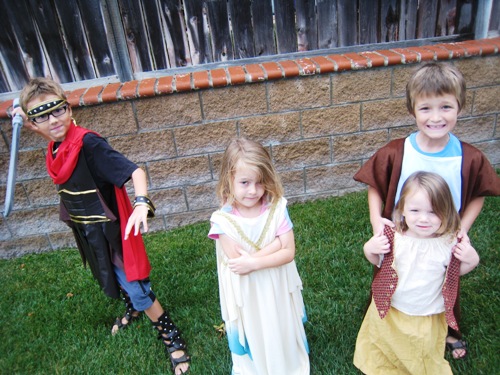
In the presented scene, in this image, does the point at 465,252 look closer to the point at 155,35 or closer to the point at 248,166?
the point at 248,166

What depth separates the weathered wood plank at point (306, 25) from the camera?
3.52 m

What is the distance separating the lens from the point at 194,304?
2867 mm

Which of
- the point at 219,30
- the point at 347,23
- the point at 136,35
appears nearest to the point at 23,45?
the point at 136,35

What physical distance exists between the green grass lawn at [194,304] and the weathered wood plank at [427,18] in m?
1.64

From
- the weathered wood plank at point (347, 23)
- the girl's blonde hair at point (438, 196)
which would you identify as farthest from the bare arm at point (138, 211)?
the weathered wood plank at point (347, 23)

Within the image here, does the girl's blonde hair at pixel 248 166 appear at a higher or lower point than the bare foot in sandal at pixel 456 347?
higher

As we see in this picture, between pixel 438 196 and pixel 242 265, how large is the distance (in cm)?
86

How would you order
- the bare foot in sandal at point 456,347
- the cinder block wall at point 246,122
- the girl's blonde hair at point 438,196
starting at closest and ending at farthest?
the girl's blonde hair at point 438,196
the bare foot in sandal at point 456,347
the cinder block wall at point 246,122

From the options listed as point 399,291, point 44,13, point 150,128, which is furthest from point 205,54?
point 399,291

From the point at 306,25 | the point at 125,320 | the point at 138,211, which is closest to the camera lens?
the point at 138,211

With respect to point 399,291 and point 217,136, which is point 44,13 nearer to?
point 217,136

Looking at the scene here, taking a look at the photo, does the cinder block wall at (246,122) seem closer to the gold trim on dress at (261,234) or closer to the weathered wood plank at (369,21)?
the weathered wood plank at (369,21)

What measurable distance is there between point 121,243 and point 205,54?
2029 millimetres

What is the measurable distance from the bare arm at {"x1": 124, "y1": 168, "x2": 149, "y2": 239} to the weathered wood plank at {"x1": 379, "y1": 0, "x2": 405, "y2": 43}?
279cm
